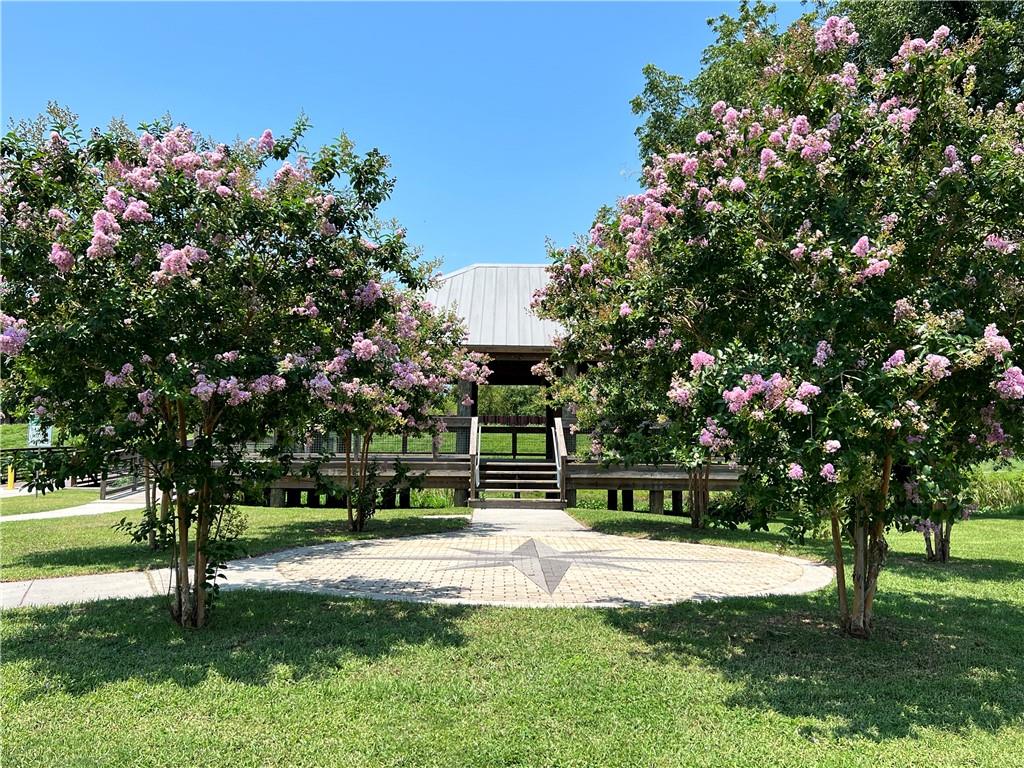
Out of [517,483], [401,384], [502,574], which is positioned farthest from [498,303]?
[502,574]

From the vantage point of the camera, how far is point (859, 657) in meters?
5.13

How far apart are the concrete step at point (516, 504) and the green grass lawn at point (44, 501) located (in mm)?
10396

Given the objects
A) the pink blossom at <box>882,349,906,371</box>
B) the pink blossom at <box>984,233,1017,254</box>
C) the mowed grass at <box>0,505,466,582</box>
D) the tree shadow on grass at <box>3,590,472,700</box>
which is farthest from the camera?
the mowed grass at <box>0,505,466,582</box>

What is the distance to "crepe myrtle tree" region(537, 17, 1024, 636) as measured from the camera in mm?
4344

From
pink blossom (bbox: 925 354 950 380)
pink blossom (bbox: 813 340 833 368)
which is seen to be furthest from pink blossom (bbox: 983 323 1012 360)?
pink blossom (bbox: 813 340 833 368)

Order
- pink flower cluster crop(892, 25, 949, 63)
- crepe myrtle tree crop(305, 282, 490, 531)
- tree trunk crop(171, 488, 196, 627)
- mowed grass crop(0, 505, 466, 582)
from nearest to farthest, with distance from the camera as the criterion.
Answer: pink flower cluster crop(892, 25, 949, 63)
tree trunk crop(171, 488, 196, 627)
mowed grass crop(0, 505, 466, 582)
crepe myrtle tree crop(305, 282, 490, 531)

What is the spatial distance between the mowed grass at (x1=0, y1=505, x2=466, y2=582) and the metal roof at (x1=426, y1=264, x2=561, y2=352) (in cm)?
508

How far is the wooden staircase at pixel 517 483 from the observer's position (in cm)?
1608

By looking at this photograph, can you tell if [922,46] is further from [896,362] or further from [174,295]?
[174,295]

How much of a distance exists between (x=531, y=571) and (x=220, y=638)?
12.7ft

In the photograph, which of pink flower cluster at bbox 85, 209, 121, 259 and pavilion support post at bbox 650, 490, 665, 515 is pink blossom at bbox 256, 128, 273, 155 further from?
pavilion support post at bbox 650, 490, 665, 515

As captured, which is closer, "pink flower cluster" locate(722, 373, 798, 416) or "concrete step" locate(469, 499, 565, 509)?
"pink flower cluster" locate(722, 373, 798, 416)

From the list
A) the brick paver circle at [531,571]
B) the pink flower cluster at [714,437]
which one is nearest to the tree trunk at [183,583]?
the brick paver circle at [531,571]

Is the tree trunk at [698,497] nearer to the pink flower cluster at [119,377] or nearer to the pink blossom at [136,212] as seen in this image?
the pink flower cluster at [119,377]
